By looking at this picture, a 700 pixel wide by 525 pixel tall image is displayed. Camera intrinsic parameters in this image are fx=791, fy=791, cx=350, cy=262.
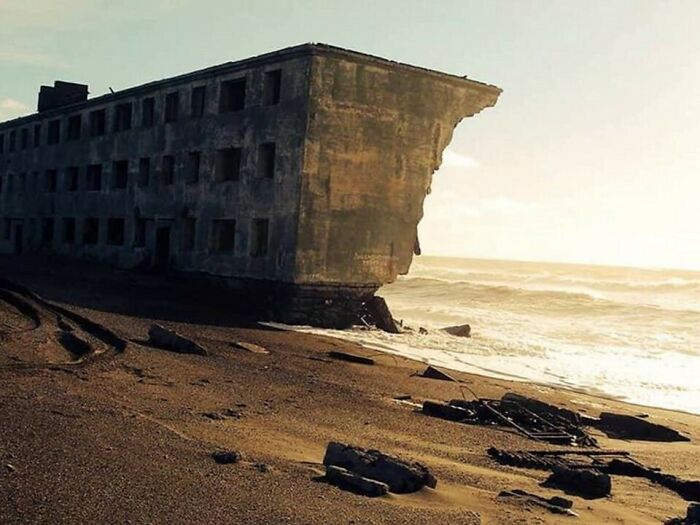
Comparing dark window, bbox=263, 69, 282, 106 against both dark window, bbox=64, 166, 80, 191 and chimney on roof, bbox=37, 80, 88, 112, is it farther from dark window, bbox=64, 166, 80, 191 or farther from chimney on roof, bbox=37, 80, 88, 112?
chimney on roof, bbox=37, 80, 88, 112

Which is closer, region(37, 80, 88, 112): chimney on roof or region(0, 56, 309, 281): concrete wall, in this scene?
region(0, 56, 309, 281): concrete wall

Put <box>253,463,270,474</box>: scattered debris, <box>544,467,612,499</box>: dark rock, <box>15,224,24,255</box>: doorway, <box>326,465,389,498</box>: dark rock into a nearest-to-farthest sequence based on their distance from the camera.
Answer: <box>326,465,389,498</box>: dark rock → <box>253,463,270,474</box>: scattered debris → <box>544,467,612,499</box>: dark rock → <box>15,224,24,255</box>: doorway

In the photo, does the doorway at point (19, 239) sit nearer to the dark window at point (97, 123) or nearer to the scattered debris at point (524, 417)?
the dark window at point (97, 123)

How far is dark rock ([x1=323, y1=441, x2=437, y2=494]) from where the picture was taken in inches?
271

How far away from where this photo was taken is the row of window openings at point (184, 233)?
80.7 feet

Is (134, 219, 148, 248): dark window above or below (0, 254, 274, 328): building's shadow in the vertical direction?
above

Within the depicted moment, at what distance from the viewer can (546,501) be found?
23.1 ft

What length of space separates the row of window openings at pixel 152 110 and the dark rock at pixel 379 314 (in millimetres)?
6876

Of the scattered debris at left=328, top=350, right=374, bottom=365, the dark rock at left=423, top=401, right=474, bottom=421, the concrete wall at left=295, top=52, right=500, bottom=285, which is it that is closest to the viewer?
the dark rock at left=423, top=401, right=474, bottom=421

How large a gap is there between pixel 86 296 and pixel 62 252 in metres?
14.4

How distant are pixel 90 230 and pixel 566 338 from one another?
2113 cm

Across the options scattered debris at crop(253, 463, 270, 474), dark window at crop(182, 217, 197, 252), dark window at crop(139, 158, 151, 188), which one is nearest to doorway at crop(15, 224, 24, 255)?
dark window at crop(139, 158, 151, 188)

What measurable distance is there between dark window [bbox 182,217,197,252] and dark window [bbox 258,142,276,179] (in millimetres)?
4212

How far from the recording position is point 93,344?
13.9 meters
